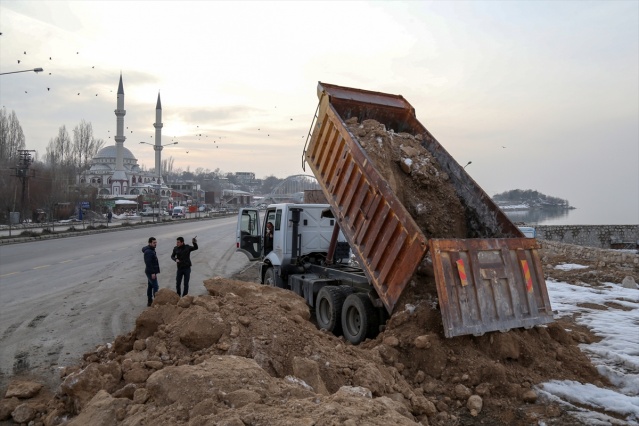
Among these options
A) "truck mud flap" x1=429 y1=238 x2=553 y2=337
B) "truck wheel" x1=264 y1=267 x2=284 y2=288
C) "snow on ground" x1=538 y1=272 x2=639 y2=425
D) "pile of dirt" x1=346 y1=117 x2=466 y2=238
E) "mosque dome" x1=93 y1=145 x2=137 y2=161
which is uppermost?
"mosque dome" x1=93 y1=145 x2=137 y2=161

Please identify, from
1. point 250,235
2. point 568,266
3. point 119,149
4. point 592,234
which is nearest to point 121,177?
point 119,149

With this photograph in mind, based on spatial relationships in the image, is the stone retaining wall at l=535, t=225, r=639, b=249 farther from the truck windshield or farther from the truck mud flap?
the truck mud flap

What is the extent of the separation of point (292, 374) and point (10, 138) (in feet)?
220

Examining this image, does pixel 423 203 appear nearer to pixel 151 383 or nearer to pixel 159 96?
pixel 151 383

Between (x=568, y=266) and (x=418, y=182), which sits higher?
(x=418, y=182)

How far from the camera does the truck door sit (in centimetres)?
1212

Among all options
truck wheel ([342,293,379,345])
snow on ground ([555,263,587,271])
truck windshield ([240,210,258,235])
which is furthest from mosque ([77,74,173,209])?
truck wheel ([342,293,379,345])

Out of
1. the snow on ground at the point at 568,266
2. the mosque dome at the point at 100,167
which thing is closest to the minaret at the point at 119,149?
the mosque dome at the point at 100,167

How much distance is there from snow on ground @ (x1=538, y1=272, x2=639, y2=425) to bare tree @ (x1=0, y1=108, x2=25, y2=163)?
62.6m

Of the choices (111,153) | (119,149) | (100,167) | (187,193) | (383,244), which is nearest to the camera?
(383,244)

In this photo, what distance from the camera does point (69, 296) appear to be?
11.3 m

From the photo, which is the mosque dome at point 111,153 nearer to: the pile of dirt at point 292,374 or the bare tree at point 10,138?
the bare tree at point 10,138

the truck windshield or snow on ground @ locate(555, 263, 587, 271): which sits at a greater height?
the truck windshield

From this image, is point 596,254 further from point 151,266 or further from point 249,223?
point 151,266
